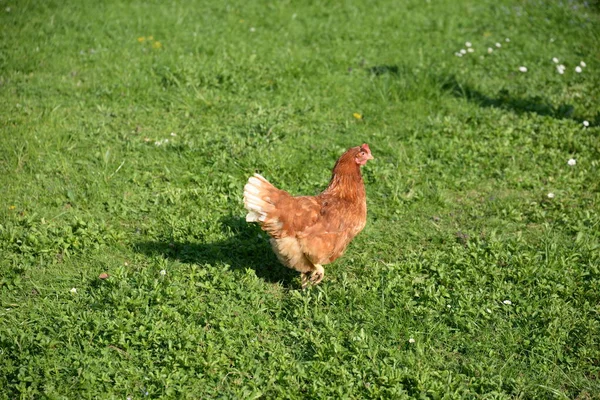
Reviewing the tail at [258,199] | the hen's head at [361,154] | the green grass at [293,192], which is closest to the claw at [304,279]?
the green grass at [293,192]

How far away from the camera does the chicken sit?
13.7ft

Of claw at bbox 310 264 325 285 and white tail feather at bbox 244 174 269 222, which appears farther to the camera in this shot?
claw at bbox 310 264 325 285

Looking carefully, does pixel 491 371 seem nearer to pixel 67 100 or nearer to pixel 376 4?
pixel 67 100

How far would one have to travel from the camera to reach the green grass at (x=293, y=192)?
3.90 metres

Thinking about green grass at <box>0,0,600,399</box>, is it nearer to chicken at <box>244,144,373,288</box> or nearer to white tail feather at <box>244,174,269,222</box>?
chicken at <box>244,144,373,288</box>

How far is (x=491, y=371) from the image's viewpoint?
12.8ft

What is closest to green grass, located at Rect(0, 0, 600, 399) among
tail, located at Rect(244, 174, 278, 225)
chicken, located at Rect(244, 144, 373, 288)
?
chicken, located at Rect(244, 144, 373, 288)

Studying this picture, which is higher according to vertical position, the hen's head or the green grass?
the hen's head

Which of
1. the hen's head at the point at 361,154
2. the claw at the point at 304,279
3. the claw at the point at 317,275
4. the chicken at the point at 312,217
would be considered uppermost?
the hen's head at the point at 361,154

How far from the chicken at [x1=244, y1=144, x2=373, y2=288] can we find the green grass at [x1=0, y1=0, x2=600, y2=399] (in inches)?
12.5

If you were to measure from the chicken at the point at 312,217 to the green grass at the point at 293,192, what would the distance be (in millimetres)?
317

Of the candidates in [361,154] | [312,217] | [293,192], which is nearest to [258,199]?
[312,217]

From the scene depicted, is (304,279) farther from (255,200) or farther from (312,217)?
(255,200)

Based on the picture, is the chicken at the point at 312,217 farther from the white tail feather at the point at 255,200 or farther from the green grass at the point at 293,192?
the green grass at the point at 293,192
